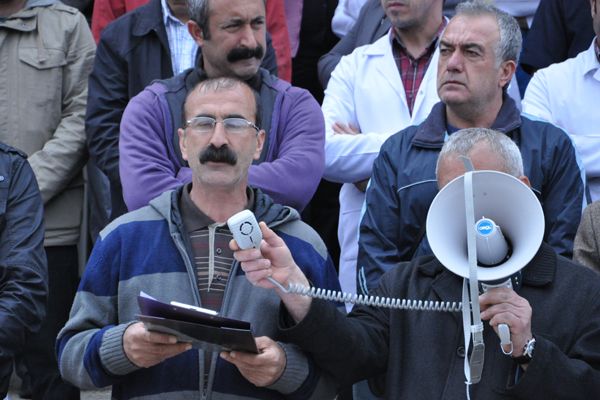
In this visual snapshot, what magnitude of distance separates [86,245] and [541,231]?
13.2ft

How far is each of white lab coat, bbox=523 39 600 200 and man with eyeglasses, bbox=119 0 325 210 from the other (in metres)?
1.23

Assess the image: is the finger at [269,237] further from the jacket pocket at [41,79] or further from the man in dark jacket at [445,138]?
the jacket pocket at [41,79]

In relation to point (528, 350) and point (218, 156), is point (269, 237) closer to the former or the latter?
point (218, 156)

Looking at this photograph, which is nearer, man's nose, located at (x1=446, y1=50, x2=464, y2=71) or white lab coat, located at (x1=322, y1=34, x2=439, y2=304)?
man's nose, located at (x1=446, y1=50, x2=464, y2=71)

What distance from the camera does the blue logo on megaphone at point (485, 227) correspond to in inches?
180

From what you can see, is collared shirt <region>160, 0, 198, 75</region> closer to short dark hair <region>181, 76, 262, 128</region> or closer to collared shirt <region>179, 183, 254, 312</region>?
short dark hair <region>181, 76, 262, 128</region>

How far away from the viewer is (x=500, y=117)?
625 cm

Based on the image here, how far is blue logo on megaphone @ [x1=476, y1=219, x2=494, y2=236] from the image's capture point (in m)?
4.57

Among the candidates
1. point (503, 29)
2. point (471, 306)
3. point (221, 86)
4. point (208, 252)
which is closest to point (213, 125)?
point (221, 86)

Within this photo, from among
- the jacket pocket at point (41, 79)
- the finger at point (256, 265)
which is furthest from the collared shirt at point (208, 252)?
the jacket pocket at point (41, 79)

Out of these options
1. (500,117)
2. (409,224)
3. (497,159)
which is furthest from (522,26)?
(497,159)

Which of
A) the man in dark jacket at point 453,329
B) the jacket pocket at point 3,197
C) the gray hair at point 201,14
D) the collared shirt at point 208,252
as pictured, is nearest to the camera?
the man in dark jacket at point 453,329

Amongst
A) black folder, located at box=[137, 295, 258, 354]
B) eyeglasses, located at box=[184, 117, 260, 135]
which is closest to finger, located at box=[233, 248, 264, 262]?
black folder, located at box=[137, 295, 258, 354]

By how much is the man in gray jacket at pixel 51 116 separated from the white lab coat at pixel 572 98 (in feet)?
8.20
